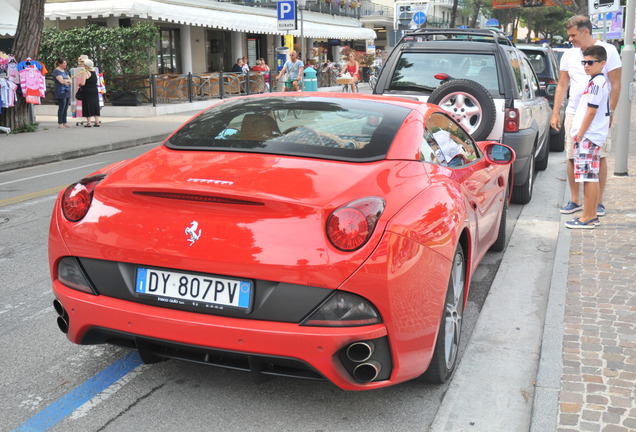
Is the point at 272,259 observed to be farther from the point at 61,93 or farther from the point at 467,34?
the point at 61,93

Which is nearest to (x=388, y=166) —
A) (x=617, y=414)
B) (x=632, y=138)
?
(x=617, y=414)

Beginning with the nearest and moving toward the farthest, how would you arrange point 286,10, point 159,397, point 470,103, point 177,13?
1. point 159,397
2. point 470,103
3. point 286,10
4. point 177,13

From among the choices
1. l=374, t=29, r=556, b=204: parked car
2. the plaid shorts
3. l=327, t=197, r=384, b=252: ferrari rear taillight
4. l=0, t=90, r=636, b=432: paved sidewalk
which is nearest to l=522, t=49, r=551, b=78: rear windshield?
l=374, t=29, r=556, b=204: parked car

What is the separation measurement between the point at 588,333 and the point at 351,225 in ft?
6.72

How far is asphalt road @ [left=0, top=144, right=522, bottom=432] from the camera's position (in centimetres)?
334

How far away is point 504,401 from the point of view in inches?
143

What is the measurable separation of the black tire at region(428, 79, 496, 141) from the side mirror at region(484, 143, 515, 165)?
2304mm

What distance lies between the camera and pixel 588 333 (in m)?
4.35

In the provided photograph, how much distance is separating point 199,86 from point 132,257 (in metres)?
23.6

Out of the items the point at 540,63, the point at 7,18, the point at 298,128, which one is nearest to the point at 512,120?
the point at 298,128

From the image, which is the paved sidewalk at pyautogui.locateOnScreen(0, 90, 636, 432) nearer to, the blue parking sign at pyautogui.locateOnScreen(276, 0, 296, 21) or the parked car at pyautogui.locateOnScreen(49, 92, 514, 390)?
the parked car at pyautogui.locateOnScreen(49, 92, 514, 390)

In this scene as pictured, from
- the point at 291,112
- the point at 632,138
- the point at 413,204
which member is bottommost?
the point at 632,138

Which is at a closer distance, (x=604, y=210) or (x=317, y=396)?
(x=317, y=396)

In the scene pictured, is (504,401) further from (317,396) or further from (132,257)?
(132,257)
